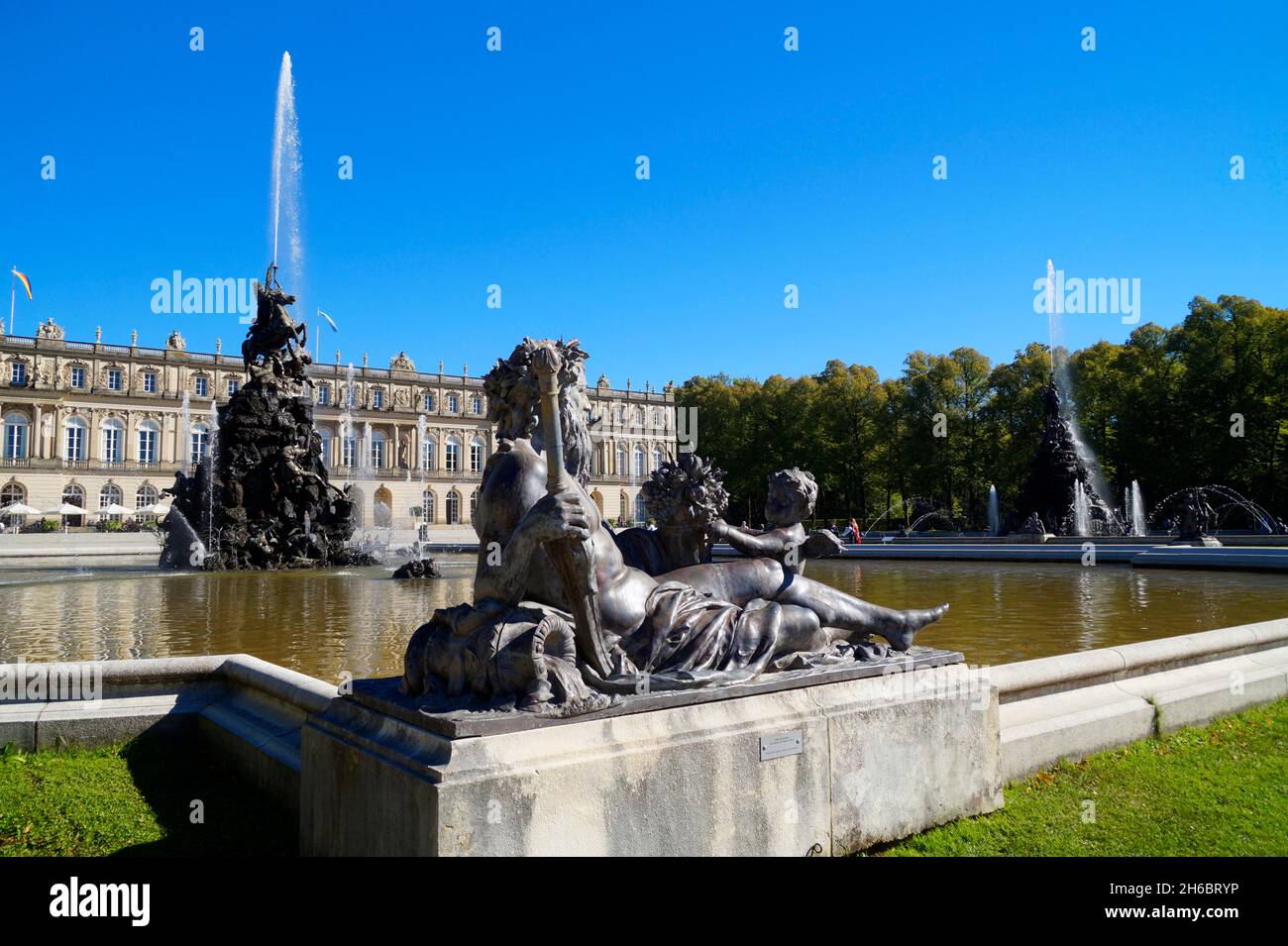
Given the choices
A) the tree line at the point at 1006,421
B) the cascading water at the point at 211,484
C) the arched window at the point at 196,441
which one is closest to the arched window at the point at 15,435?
the arched window at the point at 196,441

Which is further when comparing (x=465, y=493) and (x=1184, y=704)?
(x=465, y=493)

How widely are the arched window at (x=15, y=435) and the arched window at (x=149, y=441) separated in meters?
7.53

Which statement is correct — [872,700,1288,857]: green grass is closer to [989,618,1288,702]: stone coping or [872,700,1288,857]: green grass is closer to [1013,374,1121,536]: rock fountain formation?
[989,618,1288,702]: stone coping

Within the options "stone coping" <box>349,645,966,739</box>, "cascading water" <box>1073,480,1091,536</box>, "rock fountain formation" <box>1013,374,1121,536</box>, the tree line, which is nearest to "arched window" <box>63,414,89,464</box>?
the tree line

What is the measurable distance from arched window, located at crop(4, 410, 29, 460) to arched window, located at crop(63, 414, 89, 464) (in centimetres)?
251

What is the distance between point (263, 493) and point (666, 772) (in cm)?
2036

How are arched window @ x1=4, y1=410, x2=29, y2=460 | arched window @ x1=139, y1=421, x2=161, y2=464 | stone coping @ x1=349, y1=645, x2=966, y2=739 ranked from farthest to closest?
arched window @ x1=139, y1=421, x2=161, y2=464
arched window @ x1=4, y1=410, x2=29, y2=460
stone coping @ x1=349, y1=645, x2=966, y2=739

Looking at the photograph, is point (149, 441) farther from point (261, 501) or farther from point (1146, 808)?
point (1146, 808)

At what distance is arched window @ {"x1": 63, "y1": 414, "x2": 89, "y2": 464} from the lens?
63.1m

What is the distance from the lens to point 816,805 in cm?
326
